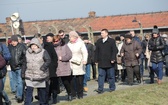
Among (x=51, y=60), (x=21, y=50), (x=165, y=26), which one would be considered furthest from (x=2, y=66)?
(x=165, y=26)

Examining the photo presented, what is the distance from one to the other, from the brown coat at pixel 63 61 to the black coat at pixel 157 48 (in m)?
3.56

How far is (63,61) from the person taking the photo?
382 inches

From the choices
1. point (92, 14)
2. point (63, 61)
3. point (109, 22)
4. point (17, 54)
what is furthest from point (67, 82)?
point (92, 14)

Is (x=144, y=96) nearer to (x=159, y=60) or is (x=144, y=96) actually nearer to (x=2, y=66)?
(x=159, y=60)

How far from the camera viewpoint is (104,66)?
35.7 ft

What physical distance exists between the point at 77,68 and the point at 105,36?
1501 millimetres

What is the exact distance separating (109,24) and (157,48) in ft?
121

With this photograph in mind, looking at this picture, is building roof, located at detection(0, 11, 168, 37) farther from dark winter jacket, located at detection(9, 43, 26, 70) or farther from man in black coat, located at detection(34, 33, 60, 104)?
man in black coat, located at detection(34, 33, 60, 104)

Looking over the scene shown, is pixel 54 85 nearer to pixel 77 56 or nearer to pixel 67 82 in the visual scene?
pixel 67 82

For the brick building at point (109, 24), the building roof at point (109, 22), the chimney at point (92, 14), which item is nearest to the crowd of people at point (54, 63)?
the brick building at point (109, 24)

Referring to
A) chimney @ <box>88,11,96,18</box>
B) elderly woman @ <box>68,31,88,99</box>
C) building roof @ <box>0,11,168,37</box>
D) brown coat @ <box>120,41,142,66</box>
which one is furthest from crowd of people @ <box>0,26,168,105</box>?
chimney @ <box>88,11,96,18</box>

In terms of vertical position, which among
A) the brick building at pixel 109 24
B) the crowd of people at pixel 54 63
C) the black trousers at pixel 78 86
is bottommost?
the black trousers at pixel 78 86

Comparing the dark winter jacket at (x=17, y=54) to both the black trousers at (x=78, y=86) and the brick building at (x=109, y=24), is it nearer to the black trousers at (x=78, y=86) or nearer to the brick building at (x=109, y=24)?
the black trousers at (x=78, y=86)

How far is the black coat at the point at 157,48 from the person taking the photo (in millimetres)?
12078
